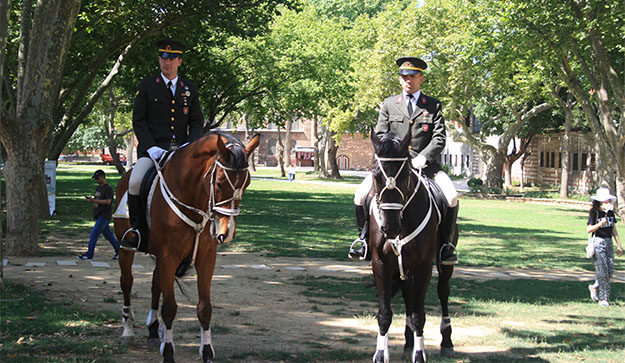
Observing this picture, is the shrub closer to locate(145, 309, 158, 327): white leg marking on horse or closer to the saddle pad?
the saddle pad

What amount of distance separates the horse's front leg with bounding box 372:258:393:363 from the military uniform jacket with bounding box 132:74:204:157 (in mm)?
2702

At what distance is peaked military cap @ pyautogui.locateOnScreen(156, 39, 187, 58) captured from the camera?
8.32 metres

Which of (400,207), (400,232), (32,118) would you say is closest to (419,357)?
(400,232)

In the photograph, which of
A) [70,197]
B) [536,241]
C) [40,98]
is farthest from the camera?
[70,197]

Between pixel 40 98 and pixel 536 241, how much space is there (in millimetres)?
16245

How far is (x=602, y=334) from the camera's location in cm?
991

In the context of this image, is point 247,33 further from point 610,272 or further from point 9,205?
point 610,272

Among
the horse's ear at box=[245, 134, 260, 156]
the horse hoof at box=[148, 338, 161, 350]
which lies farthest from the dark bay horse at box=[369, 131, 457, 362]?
the horse hoof at box=[148, 338, 161, 350]

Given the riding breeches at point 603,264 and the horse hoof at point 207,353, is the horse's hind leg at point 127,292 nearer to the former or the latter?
the horse hoof at point 207,353

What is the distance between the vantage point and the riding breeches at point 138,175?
7.91m

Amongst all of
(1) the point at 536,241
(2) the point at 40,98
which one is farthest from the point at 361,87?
(2) the point at 40,98

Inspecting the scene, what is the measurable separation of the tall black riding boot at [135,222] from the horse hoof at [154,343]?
1.10 m

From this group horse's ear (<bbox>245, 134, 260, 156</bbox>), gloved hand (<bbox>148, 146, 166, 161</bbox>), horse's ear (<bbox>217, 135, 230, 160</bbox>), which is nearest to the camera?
horse's ear (<bbox>217, 135, 230, 160</bbox>)

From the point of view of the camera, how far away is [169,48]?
327 inches
